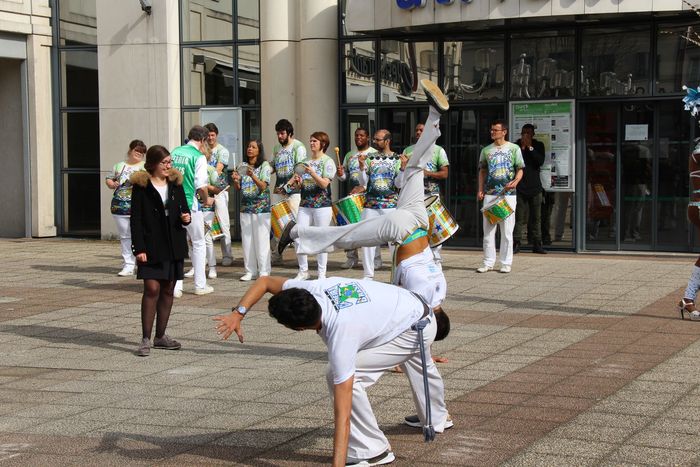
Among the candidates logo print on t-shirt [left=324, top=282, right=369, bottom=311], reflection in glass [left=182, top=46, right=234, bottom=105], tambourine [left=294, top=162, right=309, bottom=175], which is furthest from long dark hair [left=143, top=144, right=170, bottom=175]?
reflection in glass [left=182, top=46, right=234, bottom=105]

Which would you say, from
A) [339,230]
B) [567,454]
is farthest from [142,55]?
[567,454]

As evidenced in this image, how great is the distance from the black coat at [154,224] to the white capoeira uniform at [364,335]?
3893 mm

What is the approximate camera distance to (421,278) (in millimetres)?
7531

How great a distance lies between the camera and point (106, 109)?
1938cm

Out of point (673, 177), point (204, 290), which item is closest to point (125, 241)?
point (204, 290)

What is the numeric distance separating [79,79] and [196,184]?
332 inches

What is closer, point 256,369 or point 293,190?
point 256,369

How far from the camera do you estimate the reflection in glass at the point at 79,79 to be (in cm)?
1988

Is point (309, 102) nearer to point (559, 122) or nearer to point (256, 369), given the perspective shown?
point (559, 122)

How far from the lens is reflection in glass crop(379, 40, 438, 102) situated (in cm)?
1755

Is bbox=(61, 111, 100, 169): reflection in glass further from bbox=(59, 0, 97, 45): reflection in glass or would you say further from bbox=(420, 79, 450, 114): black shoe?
bbox=(420, 79, 450, 114): black shoe

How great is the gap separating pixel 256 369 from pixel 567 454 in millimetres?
3205

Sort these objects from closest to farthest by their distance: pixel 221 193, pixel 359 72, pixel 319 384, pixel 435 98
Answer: pixel 435 98 → pixel 319 384 → pixel 221 193 → pixel 359 72

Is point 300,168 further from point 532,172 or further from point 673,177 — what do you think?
point 673,177
